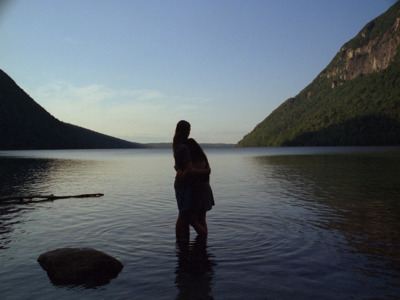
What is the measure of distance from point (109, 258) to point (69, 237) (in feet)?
14.9

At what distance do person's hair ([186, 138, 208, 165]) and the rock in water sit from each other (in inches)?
135

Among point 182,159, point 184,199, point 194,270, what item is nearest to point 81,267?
point 194,270

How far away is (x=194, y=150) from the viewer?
978cm

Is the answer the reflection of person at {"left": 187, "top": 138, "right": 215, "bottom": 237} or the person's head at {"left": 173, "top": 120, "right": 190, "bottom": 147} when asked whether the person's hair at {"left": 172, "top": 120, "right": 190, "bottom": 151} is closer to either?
the person's head at {"left": 173, "top": 120, "right": 190, "bottom": 147}

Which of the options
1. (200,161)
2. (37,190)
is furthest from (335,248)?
(37,190)

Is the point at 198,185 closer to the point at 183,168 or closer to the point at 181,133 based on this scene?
the point at 183,168

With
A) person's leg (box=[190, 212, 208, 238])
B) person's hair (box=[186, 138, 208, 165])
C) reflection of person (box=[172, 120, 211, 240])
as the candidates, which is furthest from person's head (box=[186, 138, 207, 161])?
person's leg (box=[190, 212, 208, 238])

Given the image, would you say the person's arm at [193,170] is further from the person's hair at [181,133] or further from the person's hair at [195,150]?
the person's hair at [181,133]

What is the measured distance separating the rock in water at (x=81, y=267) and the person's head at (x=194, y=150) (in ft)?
11.2

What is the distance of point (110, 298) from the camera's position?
22.5 feet

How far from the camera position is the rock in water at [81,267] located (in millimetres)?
7902

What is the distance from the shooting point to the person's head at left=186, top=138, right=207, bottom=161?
9750 mm

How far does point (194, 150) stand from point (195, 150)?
0.09 feet

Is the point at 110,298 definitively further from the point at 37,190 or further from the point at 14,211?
the point at 37,190
